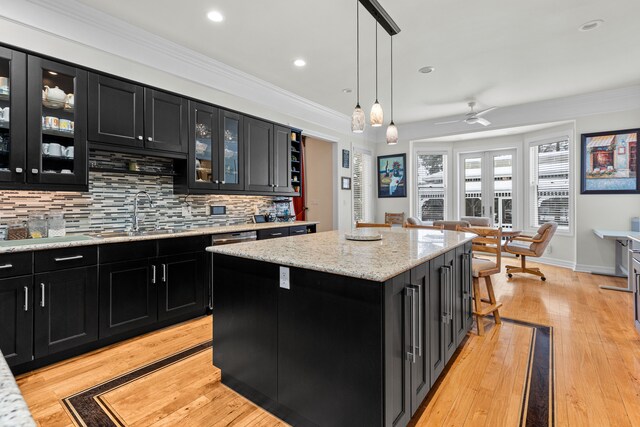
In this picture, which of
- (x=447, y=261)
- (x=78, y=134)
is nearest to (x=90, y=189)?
(x=78, y=134)

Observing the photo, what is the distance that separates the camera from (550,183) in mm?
6035

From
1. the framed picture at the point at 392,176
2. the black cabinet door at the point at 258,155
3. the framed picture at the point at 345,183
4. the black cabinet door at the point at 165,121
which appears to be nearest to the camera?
the black cabinet door at the point at 165,121

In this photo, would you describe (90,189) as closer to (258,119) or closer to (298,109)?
(258,119)

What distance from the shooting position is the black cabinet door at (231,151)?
3.84 meters

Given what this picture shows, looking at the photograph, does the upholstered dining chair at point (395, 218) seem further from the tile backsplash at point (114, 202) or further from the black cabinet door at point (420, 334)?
the black cabinet door at point (420, 334)

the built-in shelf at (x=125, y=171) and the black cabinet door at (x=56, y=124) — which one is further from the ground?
the black cabinet door at (x=56, y=124)

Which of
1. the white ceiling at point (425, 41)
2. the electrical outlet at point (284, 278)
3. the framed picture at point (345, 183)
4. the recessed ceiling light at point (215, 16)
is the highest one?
the white ceiling at point (425, 41)

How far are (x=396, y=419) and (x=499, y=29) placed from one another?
3.56 meters

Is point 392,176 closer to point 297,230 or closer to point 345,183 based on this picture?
point 345,183

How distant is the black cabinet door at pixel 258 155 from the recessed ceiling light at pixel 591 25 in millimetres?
3620

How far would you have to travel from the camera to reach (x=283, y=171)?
473 cm

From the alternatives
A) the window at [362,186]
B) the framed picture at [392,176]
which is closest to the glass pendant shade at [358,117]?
the window at [362,186]

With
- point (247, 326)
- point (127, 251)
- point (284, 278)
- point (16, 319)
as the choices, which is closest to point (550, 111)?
point (284, 278)

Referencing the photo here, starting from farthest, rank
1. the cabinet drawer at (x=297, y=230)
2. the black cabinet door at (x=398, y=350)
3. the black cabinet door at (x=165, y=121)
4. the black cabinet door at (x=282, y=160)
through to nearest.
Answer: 1. the black cabinet door at (x=282, y=160)
2. the cabinet drawer at (x=297, y=230)
3. the black cabinet door at (x=165, y=121)
4. the black cabinet door at (x=398, y=350)
